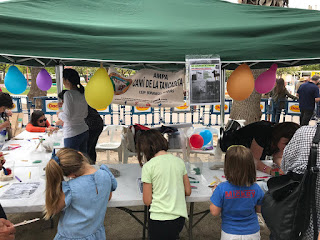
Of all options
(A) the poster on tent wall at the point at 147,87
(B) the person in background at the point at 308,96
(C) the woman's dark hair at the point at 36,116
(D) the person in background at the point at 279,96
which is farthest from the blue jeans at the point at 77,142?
(D) the person in background at the point at 279,96

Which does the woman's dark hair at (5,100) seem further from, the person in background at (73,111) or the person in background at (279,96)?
the person in background at (279,96)

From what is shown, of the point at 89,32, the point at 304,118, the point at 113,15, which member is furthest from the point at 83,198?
the point at 304,118

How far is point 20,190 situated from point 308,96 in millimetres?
7561

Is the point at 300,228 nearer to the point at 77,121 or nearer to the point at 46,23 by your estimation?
the point at 46,23

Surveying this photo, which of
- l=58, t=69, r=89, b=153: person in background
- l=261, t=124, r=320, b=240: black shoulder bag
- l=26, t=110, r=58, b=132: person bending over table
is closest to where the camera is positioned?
l=261, t=124, r=320, b=240: black shoulder bag

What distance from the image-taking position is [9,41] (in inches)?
69.3

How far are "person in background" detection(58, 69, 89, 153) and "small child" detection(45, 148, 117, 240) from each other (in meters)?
1.53

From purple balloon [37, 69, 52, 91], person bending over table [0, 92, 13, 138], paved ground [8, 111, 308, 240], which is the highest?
purple balloon [37, 69, 52, 91]

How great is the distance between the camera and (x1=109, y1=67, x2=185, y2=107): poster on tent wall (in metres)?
3.26

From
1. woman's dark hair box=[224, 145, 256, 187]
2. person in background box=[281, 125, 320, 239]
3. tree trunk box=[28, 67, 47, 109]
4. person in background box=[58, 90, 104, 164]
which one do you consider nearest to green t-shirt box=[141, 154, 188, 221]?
woman's dark hair box=[224, 145, 256, 187]

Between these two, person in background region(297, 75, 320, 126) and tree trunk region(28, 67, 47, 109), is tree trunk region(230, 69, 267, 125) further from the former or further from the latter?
tree trunk region(28, 67, 47, 109)

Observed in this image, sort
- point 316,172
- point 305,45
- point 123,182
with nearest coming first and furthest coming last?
point 316,172 < point 305,45 < point 123,182

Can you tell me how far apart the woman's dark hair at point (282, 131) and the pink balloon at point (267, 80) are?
2.48 ft

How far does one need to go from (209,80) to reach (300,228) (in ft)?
3.86
